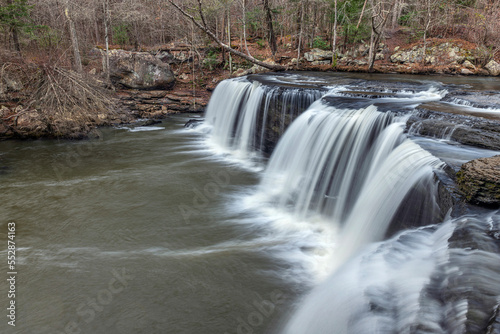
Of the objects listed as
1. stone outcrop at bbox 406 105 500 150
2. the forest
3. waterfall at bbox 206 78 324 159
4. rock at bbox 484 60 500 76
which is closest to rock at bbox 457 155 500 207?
stone outcrop at bbox 406 105 500 150

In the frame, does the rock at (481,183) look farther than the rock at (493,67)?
No

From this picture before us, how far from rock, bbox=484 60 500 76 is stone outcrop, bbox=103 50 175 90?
16766 millimetres

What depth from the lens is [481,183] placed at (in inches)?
137

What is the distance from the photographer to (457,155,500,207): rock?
11.1ft

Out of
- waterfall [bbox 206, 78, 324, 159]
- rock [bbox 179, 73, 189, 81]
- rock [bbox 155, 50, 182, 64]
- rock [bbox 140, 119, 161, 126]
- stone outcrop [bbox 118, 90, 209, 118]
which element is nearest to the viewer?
waterfall [bbox 206, 78, 324, 159]

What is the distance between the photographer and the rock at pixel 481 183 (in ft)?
11.1

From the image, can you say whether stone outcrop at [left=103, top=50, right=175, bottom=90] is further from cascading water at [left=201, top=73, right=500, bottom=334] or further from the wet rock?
cascading water at [left=201, top=73, right=500, bottom=334]

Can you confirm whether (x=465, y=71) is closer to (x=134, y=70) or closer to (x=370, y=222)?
(x=370, y=222)

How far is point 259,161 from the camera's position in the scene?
32.1 ft

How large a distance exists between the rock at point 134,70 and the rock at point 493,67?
16766 mm

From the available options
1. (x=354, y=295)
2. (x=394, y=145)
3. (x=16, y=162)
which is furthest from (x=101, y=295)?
(x=16, y=162)

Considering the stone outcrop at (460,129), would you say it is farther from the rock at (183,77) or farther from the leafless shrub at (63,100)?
the rock at (183,77)

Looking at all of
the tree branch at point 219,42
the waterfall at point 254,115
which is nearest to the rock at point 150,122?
the waterfall at point 254,115

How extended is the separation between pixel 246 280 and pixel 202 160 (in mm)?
5691
